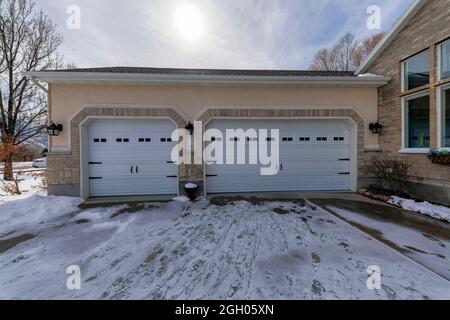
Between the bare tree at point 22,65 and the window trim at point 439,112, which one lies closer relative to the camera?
the window trim at point 439,112

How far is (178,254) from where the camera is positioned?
302cm

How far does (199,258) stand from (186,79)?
16.2 ft

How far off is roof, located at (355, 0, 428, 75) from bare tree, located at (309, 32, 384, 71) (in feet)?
45.0

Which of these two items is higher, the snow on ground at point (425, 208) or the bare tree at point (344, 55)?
the bare tree at point (344, 55)

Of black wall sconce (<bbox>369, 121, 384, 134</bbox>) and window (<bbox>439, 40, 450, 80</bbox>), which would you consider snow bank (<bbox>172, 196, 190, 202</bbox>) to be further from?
window (<bbox>439, 40, 450, 80</bbox>)

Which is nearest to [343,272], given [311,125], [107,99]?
[311,125]

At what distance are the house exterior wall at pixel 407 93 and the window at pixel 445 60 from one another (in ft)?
0.41

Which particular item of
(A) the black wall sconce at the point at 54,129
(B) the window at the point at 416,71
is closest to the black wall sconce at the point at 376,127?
(B) the window at the point at 416,71

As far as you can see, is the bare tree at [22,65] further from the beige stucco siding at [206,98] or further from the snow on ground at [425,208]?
the snow on ground at [425,208]

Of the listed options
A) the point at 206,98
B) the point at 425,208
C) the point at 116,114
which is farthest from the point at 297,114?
the point at 116,114

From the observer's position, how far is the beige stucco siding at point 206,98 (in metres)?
5.88

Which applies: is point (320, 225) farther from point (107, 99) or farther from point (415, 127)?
point (107, 99)

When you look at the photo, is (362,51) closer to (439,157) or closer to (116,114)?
(439,157)

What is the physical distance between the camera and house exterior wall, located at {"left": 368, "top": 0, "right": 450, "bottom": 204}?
5.04m
